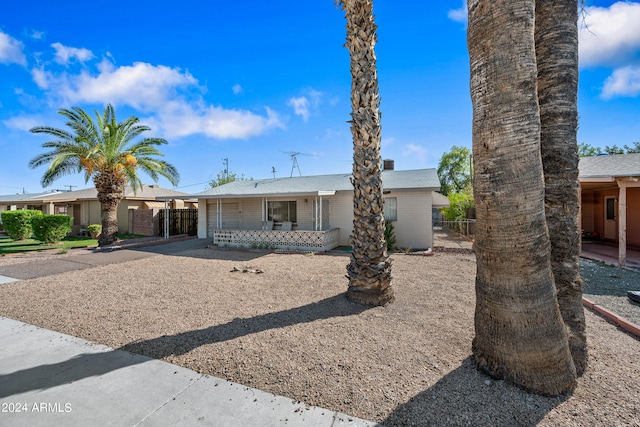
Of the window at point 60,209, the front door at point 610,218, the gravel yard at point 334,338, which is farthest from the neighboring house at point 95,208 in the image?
the front door at point 610,218

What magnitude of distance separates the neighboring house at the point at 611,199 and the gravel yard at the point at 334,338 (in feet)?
11.2

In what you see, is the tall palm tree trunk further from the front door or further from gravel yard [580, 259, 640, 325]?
the front door

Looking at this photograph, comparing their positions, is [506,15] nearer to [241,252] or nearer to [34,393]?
[34,393]

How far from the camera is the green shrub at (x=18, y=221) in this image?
14828 millimetres

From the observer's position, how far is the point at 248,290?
22.8 feet

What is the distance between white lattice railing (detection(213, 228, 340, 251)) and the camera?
44.4 ft

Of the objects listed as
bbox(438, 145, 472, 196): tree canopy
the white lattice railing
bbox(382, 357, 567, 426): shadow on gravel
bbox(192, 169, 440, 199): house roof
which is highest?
bbox(438, 145, 472, 196): tree canopy

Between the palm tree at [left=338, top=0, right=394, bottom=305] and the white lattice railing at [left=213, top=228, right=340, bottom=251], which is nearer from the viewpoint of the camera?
the palm tree at [left=338, top=0, right=394, bottom=305]

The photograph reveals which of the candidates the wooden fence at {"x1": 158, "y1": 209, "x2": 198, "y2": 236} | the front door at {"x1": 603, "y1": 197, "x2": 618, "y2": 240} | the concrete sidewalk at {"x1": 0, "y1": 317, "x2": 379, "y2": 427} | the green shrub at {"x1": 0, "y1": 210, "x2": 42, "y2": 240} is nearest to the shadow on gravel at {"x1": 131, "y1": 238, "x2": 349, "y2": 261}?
A: the wooden fence at {"x1": 158, "y1": 209, "x2": 198, "y2": 236}

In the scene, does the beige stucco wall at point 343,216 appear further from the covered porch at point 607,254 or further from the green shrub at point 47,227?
the green shrub at point 47,227

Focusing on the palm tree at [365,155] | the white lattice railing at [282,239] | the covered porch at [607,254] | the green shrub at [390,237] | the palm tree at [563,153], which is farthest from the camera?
the white lattice railing at [282,239]

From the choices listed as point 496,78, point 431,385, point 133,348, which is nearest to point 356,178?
point 496,78

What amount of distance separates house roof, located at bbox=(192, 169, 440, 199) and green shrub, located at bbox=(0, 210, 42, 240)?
342 inches

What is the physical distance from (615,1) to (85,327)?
1068cm
